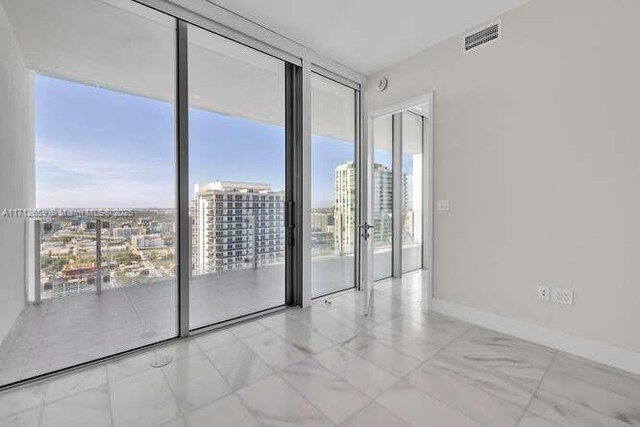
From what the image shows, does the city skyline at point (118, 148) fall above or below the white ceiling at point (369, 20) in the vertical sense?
below

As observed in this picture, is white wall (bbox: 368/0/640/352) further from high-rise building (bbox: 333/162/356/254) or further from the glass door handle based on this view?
high-rise building (bbox: 333/162/356/254)

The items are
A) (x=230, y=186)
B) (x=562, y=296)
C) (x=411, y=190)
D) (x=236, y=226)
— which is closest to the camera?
(x=562, y=296)

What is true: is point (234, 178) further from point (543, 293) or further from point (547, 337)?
point (547, 337)

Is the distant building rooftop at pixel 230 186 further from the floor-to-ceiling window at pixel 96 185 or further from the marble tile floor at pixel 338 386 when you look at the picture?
the marble tile floor at pixel 338 386

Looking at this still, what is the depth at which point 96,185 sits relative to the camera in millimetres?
2334

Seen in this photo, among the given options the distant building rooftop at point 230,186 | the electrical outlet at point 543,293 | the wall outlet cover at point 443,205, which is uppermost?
the distant building rooftop at point 230,186

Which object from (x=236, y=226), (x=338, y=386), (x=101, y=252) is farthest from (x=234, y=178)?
(x=338, y=386)

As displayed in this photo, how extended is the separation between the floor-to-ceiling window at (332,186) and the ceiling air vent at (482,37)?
1.46m

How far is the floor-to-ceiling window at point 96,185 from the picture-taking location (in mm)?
2174

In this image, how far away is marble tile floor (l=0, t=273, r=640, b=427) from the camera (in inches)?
61.6

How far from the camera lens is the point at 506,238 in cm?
264

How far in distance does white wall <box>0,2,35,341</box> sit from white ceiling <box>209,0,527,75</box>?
162 cm

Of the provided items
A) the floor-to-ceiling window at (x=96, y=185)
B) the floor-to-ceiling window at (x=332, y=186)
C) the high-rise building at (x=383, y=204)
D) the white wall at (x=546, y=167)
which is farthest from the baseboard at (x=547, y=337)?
the floor-to-ceiling window at (x=96, y=185)

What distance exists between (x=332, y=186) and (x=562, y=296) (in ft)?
8.40
